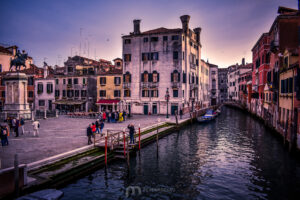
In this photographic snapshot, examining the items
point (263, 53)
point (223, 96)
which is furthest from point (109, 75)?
point (223, 96)

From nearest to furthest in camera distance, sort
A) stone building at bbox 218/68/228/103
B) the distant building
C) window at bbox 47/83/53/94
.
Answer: window at bbox 47/83/53/94, the distant building, stone building at bbox 218/68/228/103

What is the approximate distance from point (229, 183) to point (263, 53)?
30140 millimetres

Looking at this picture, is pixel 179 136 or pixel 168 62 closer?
pixel 179 136

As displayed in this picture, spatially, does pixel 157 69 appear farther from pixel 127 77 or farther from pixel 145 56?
pixel 127 77

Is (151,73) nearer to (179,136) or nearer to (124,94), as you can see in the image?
(124,94)

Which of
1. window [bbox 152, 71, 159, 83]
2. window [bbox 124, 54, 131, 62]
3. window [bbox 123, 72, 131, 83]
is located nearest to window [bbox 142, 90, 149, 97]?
window [bbox 152, 71, 159, 83]

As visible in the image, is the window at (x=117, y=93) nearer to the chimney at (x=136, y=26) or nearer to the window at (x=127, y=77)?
the window at (x=127, y=77)

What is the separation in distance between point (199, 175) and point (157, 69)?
2743 cm

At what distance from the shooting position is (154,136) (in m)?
22.0

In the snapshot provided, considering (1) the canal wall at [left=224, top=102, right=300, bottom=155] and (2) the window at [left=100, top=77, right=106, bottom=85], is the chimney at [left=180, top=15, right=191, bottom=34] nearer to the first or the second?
(2) the window at [left=100, top=77, right=106, bottom=85]

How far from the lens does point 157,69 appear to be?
38.7 m

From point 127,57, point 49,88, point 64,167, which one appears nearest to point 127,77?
point 127,57

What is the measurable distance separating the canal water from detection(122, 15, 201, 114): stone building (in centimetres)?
1878

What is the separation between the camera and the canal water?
10.9 meters
